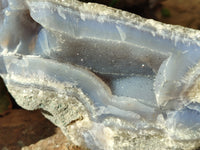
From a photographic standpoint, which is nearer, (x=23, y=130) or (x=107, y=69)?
(x=107, y=69)

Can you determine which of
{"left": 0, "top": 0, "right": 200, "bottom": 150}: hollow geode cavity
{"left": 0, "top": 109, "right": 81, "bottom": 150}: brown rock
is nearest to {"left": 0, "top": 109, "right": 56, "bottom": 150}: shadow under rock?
{"left": 0, "top": 109, "right": 81, "bottom": 150}: brown rock

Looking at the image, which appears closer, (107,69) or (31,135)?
(107,69)

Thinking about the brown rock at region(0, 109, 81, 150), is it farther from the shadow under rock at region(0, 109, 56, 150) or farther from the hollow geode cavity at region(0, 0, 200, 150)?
the hollow geode cavity at region(0, 0, 200, 150)

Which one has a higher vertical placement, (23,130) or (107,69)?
(107,69)

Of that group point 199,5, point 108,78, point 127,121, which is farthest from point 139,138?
point 199,5

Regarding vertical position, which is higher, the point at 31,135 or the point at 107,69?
the point at 107,69

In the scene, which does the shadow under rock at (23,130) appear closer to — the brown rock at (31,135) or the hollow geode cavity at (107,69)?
the brown rock at (31,135)

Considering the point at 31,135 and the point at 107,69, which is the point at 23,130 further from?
the point at 107,69

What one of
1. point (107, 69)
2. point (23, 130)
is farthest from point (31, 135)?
point (107, 69)

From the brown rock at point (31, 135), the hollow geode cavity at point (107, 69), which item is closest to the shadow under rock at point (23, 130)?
the brown rock at point (31, 135)
